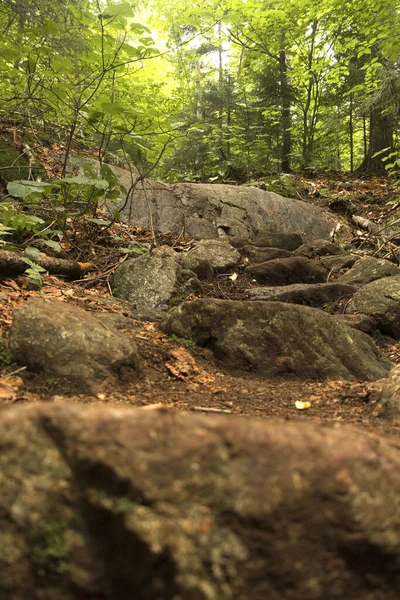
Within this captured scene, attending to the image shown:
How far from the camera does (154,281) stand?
4.57 meters

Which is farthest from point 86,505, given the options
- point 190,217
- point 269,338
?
point 190,217

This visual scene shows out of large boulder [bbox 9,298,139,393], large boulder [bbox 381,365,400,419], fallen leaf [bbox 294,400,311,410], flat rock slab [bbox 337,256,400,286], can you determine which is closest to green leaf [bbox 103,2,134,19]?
large boulder [bbox 9,298,139,393]

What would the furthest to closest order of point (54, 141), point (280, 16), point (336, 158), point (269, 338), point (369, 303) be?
point (336, 158), point (280, 16), point (54, 141), point (369, 303), point (269, 338)

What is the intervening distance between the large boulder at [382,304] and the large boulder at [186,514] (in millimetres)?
→ 4137

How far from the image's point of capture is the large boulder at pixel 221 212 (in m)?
7.88

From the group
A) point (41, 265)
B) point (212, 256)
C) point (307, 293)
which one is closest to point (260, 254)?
point (212, 256)

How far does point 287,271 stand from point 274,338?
3.04 metres

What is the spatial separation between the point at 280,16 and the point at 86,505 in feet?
48.9

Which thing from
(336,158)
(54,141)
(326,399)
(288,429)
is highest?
(336,158)

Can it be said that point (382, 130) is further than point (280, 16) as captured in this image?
Yes

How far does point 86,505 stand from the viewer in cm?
85

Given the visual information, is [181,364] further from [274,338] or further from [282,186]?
[282,186]

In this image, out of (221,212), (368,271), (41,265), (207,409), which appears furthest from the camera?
(221,212)

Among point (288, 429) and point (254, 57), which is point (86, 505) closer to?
point (288, 429)
